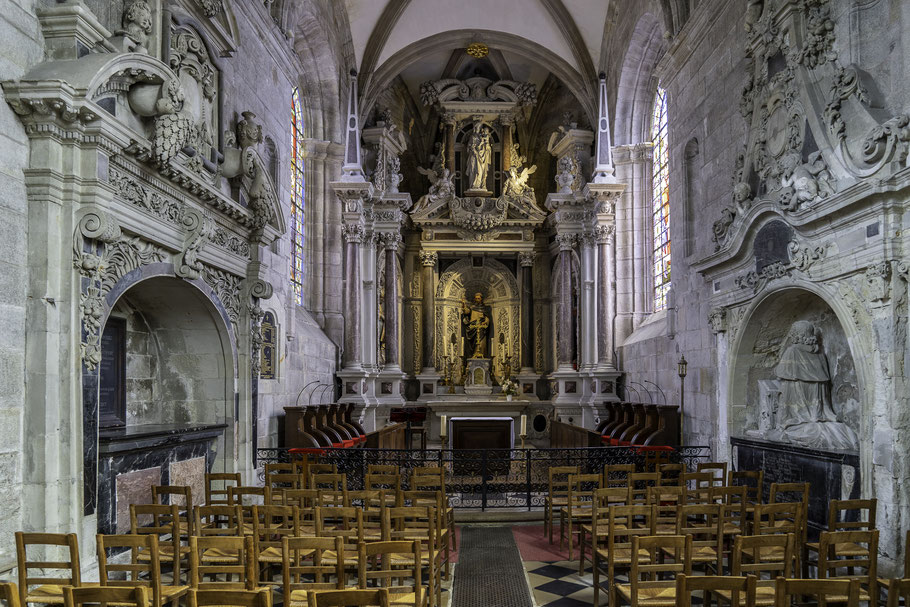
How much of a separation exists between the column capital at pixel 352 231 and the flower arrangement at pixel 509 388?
5723 millimetres

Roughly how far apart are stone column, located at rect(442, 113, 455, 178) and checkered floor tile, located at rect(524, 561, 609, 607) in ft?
50.2

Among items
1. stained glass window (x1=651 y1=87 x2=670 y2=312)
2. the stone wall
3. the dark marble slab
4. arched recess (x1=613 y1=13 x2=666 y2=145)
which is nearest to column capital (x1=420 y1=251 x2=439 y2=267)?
arched recess (x1=613 y1=13 x2=666 y2=145)

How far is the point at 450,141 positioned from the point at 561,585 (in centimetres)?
1659

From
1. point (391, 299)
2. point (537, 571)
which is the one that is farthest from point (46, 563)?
point (391, 299)

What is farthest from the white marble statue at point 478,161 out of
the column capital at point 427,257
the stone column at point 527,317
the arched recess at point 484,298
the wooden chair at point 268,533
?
the wooden chair at point 268,533

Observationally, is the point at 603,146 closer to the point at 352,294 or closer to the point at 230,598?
the point at 352,294

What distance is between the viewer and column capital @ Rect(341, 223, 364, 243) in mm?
18688

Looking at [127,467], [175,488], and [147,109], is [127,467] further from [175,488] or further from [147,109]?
[147,109]

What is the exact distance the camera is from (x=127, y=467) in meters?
7.89

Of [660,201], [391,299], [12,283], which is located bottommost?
[12,283]

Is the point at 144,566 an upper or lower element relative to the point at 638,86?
lower

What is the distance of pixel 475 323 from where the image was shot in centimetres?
2236

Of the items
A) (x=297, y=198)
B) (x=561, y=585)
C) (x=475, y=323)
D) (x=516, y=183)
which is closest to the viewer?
(x=561, y=585)

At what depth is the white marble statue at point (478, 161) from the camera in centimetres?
2116
